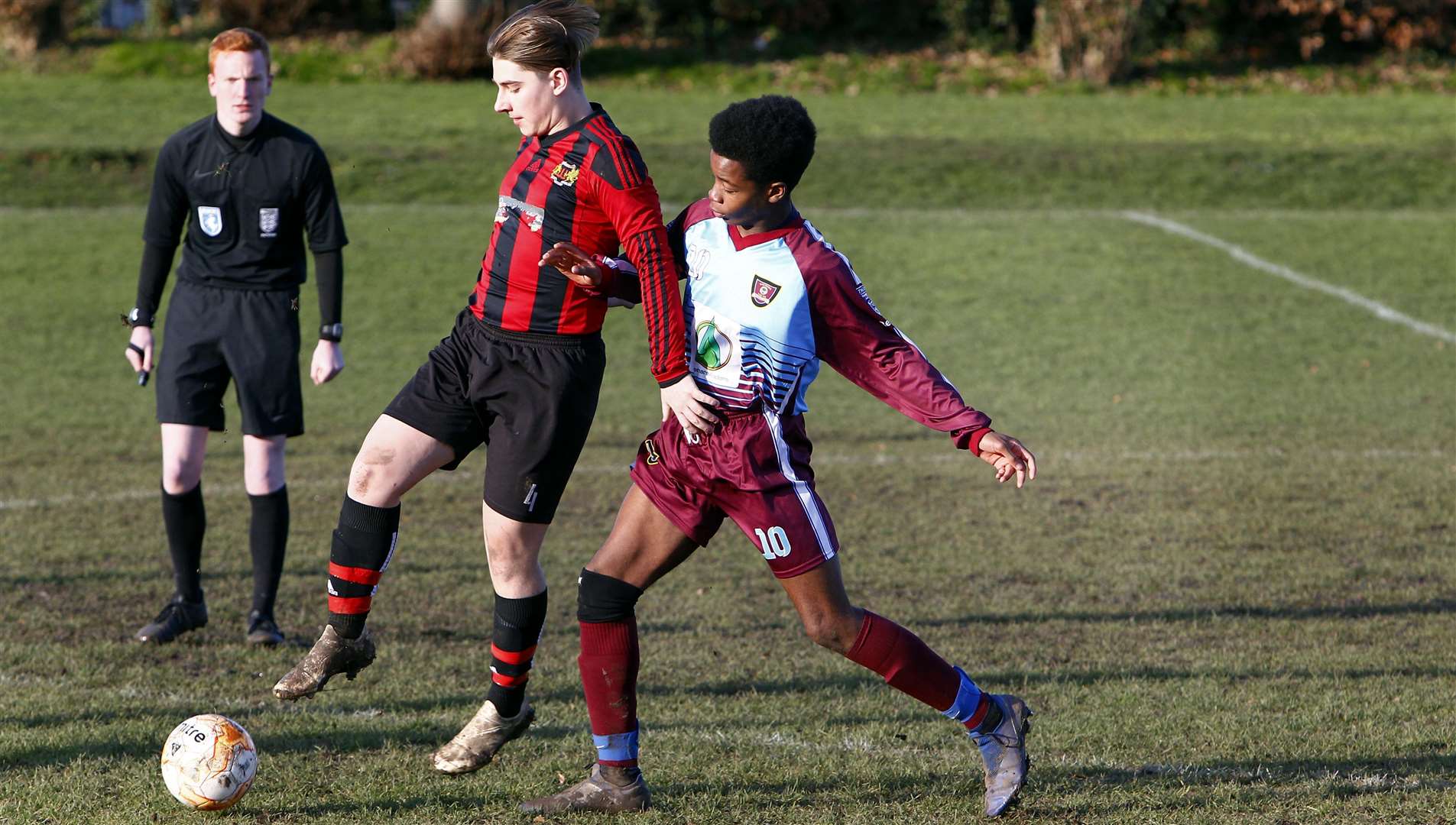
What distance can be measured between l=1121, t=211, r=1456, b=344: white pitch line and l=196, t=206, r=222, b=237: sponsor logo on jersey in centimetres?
1109

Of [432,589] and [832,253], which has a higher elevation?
[832,253]

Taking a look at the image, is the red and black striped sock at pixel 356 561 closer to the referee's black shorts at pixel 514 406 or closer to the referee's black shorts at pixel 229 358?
the referee's black shorts at pixel 514 406

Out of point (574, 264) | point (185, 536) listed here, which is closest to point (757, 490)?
point (574, 264)

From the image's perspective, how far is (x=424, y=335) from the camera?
45.3ft

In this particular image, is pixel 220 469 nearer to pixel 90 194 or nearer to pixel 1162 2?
pixel 90 194

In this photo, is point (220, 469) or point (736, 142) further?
point (220, 469)

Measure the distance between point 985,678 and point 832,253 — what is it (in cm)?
217

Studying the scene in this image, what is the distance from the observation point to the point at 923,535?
8031mm

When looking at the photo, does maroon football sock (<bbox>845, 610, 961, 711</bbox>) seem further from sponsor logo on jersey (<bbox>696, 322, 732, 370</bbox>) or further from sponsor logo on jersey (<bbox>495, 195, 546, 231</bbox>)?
sponsor logo on jersey (<bbox>495, 195, 546, 231</bbox>)

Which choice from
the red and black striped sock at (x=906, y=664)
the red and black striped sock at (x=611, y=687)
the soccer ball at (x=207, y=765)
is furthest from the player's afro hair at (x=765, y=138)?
the soccer ball at (x=207, y=765)

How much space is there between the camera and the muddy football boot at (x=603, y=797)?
4.36 meters

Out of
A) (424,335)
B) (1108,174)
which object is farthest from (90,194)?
(1108,174)

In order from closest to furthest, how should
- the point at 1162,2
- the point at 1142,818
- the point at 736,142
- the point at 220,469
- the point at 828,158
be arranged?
the point at 736,142
the point at 1142,818
the point at 220,469
the point at 828,158
the point at 1162,2

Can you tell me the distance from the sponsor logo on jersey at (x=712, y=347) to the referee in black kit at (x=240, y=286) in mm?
2303
